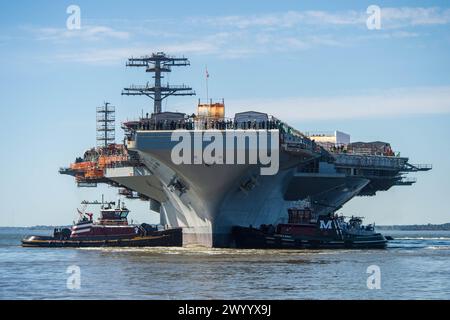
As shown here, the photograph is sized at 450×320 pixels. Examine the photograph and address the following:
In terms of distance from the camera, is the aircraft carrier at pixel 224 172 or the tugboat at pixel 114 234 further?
the tugboat at pixel 114 234

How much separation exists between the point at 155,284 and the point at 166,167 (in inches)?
952

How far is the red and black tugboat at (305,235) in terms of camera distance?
63625 millimetres

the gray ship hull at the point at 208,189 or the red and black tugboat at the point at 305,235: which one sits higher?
the gray ship hull at the point at 208,189

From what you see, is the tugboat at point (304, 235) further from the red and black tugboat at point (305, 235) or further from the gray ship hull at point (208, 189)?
the gray ship hull at point (208, 189)

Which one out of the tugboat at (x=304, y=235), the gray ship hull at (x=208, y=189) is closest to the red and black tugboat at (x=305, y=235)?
the tugboat at (x=304, y=235)

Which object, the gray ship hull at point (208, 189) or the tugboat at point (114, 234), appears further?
the tugboat at point (114, 234)

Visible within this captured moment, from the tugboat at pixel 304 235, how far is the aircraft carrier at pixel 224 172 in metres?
1.26

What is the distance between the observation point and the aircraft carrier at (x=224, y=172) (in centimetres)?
5800

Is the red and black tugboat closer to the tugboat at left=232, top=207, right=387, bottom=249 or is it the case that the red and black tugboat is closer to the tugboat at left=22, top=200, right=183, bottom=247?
the tugboat at left=232, top=207, right=387, bottom=249

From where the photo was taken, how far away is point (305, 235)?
66125 mm

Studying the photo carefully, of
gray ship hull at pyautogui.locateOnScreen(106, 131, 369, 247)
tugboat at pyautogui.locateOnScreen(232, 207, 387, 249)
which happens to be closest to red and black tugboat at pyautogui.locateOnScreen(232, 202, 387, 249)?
tugboat at pyautogui.locateOnScreen(232, 207, 387, 249)

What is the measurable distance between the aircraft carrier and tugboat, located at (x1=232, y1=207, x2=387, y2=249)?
1261 mm

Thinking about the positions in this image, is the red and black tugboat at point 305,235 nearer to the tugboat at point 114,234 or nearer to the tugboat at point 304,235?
the tugboat at point 304,235
